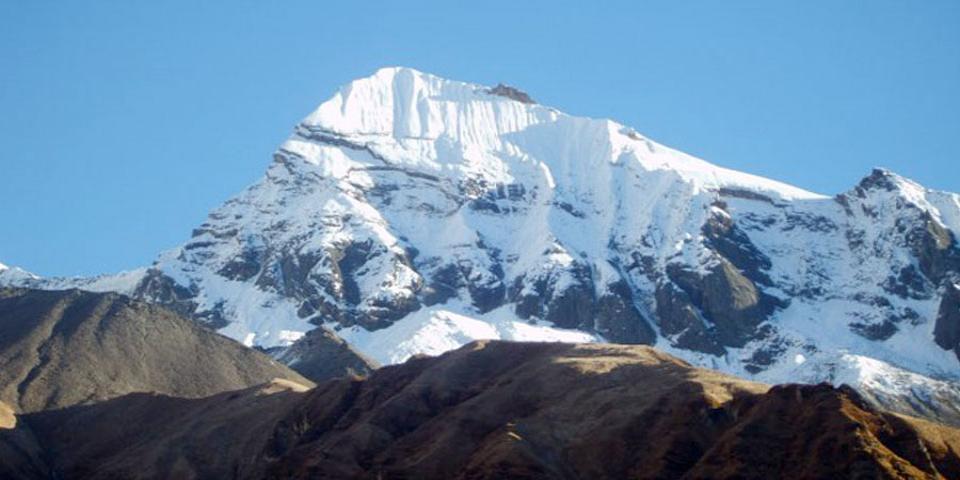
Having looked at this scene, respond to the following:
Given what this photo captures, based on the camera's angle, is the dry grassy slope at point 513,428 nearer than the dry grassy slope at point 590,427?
No

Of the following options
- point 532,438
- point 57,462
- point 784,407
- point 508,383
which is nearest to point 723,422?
point 784,407

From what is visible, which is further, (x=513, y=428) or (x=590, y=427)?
(x=590, y=427)

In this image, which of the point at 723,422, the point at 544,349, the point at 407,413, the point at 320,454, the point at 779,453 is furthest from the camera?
the point at 544,349

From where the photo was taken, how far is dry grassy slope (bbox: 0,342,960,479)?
12638cm

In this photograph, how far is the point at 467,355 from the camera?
174000 millimetres

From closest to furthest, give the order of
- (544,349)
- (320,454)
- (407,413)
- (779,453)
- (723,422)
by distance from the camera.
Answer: (779,453)
(723,422)
(320,454)
(407,413)
(544,349)

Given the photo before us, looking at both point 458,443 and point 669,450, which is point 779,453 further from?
point 458,443

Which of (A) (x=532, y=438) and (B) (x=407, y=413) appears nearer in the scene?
(A) (x=532, y=438)

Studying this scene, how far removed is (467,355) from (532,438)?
121 ft

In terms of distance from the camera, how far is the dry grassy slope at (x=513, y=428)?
12638cm

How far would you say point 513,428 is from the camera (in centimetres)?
13875

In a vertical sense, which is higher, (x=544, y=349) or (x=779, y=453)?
(x=544, y=349)

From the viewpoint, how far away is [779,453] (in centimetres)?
12581

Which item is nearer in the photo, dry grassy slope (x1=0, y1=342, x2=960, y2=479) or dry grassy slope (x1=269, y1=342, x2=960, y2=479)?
dry grassy slope (x1=269, y1=342, x2=960, y2=479)
